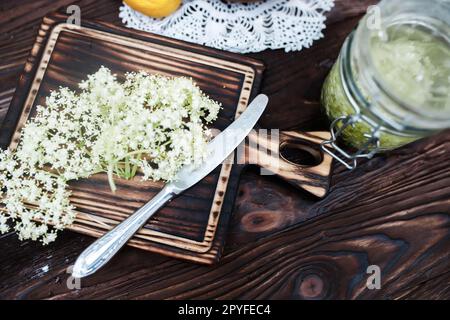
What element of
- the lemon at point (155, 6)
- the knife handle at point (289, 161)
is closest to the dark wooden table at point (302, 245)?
the knife handle at point (289, 161)

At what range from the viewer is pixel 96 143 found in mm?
814

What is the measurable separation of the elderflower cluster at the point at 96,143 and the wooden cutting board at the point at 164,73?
3 centimetres

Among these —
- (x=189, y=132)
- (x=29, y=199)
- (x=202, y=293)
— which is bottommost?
(x=202, y=293)

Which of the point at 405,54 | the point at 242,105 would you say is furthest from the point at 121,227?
the point at 405,54

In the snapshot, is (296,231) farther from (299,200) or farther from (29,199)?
(29,199)

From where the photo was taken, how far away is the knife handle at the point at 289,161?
2.77 ft

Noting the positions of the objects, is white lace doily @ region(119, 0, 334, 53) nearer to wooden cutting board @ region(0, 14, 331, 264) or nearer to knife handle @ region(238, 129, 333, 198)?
wooden cutting board @ region(0, 14, 331, 264)

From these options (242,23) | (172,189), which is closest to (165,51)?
(242,23)

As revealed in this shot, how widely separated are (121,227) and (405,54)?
52 centimetres

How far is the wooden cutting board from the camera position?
0.82m

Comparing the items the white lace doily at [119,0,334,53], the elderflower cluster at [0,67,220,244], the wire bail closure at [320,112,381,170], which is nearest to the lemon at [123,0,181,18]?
the white lace doily at [119,0,334,53]

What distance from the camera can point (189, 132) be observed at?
809 mm

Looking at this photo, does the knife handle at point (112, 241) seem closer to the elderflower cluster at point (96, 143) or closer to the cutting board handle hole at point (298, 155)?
the elderflower cluster at point (96, 143)

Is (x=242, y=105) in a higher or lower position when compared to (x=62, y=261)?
higher
